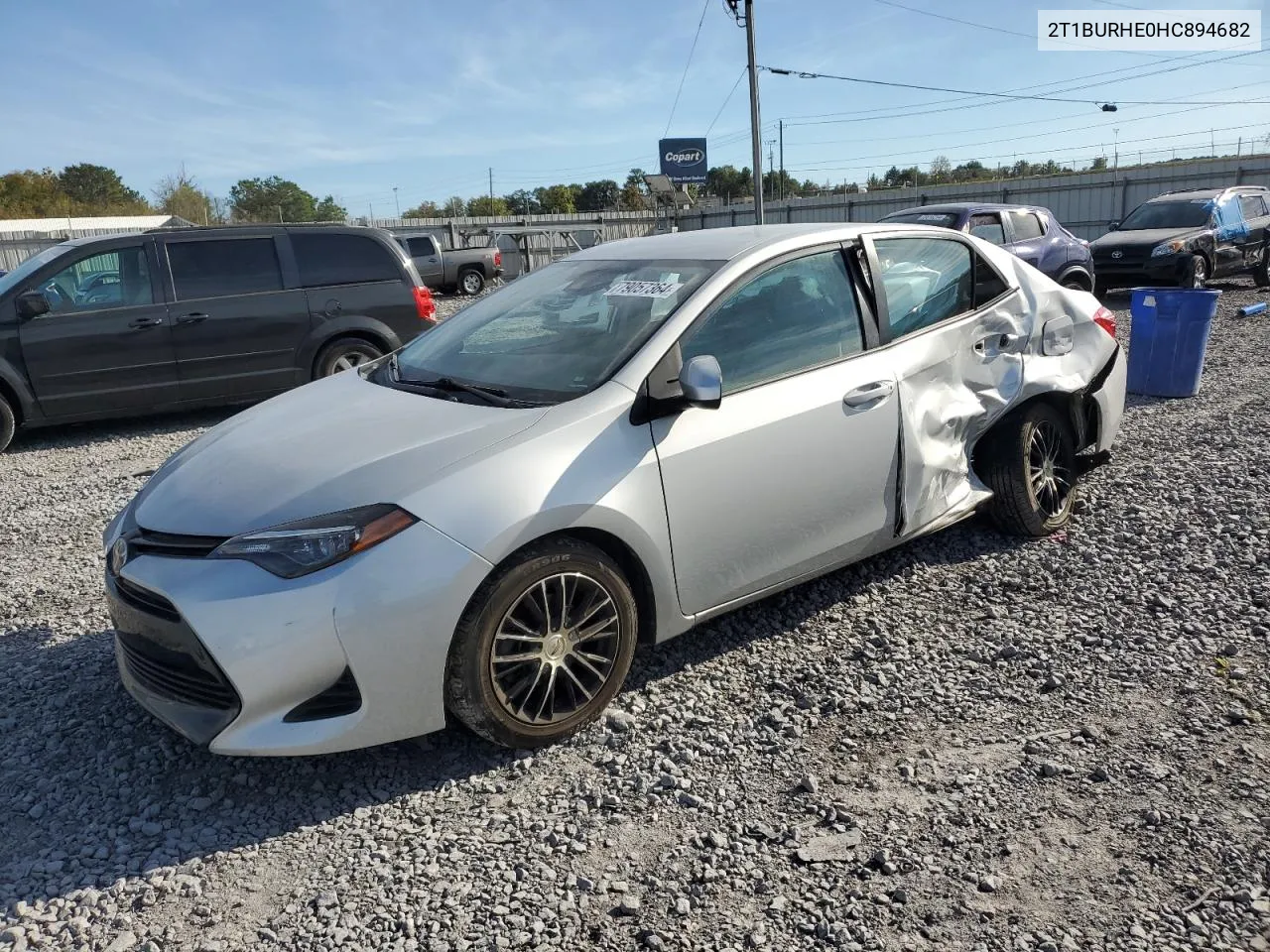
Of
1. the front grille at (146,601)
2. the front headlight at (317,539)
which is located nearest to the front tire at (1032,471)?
the front headlight at (317,539)

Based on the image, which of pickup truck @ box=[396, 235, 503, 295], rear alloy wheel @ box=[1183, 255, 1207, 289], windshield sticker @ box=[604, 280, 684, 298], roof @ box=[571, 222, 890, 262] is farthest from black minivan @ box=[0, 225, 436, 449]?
pickup truck @ box=[396, 235, 503, 295]

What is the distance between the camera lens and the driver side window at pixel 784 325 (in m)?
3.64

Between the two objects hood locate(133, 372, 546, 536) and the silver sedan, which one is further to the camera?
hood locate(133, 372, 546, 536)

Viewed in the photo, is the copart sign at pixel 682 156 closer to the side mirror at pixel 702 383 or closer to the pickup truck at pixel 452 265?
the pickup truck at pixel 452 265

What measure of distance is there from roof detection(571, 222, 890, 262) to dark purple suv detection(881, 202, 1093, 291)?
855 cm

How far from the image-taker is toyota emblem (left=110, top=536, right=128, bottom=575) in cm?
314

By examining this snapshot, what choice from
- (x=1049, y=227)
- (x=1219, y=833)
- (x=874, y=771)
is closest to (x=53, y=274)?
(x=874, y=771)

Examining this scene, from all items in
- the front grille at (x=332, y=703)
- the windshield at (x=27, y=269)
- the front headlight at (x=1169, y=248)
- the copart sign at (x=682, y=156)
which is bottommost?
the front grille at (x=332, y=703)

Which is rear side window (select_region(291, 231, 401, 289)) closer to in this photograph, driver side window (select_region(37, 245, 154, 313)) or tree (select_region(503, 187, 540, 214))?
driver side window (select_region(37, 245, 154, 313))

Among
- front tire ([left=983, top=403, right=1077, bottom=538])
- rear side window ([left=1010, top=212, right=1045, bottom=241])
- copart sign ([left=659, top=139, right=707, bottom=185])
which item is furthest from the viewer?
copart sign ([left=659, top=139, right=707, bottom=185])

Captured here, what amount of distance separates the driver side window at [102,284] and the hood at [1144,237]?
14322 mm

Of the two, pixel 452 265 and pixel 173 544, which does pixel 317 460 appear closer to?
pixel 173 544

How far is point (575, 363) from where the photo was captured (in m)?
3.60

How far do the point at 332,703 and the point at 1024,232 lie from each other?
1225cm
